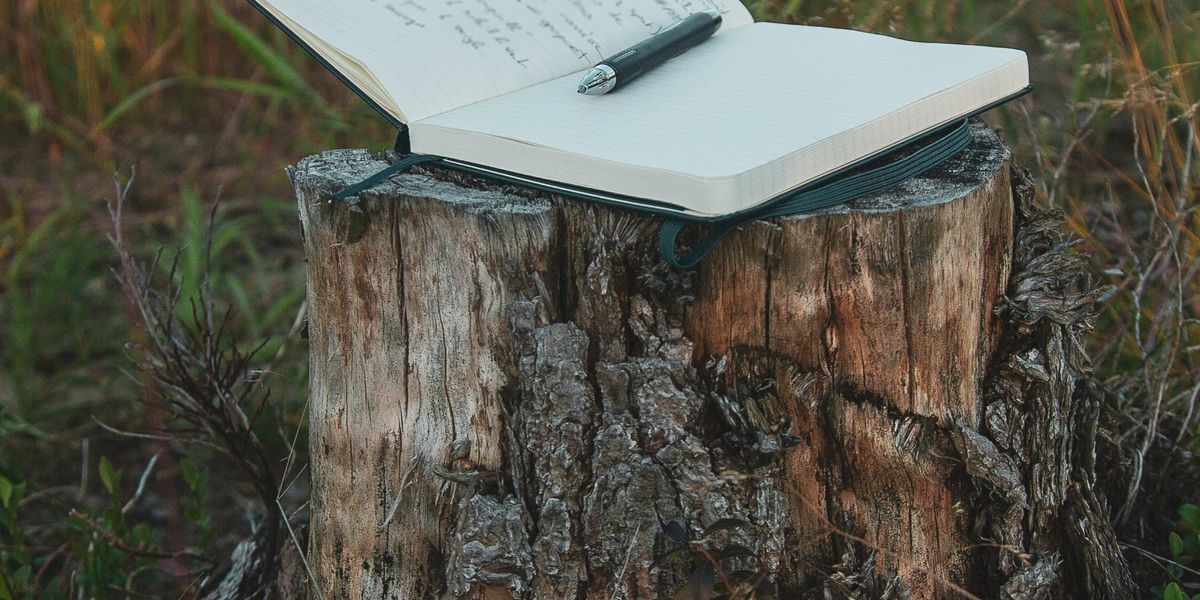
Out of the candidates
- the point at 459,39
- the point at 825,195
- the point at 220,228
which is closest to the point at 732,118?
the point at 825,195

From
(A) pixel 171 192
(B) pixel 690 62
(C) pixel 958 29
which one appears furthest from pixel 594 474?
(A) pixel 171 192

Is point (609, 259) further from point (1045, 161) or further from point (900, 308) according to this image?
point (1045, 161)

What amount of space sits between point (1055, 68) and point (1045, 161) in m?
2.44

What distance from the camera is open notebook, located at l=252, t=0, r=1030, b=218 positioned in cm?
124

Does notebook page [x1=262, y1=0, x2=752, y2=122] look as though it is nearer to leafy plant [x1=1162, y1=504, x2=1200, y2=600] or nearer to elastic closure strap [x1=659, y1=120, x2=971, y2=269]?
elastic closure strap [x1=659, y1=120, x2=971, y2=269]

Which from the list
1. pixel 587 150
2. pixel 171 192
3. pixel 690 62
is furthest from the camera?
pixel 171 192

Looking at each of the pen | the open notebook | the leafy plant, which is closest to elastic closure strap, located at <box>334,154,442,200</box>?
the open notebook

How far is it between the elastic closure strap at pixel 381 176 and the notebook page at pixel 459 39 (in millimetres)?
53

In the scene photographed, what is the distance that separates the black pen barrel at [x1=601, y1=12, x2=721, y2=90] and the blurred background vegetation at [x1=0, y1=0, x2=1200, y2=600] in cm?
60

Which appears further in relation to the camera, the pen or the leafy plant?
the leafy plant

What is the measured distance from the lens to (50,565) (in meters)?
2.16

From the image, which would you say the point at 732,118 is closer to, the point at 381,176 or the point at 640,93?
the point at 640,93

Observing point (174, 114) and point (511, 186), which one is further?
point (174, 114)

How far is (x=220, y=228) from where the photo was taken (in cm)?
335
